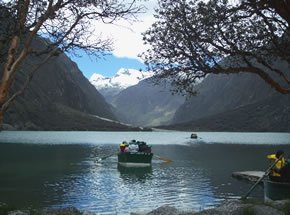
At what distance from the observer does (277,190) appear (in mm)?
26125

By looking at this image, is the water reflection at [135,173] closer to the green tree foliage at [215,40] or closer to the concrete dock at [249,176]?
the concrete dock at [249,176]

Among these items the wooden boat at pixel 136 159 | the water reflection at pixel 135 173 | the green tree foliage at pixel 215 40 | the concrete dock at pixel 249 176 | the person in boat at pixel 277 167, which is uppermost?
the green tree foliage at pixel 215 40

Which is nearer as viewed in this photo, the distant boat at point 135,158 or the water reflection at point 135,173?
the water reflection at point 135,173

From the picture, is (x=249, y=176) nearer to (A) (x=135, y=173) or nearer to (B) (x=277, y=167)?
(A) (x=135, y=173)

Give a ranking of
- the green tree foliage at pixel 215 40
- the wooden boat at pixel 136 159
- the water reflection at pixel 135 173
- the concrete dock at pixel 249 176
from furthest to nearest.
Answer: the wooden boat at pixel 136 159, the water reflection at pixel 135 173, the concrete dock at pixel 249 176, the green tree foliage at pixel 215 40

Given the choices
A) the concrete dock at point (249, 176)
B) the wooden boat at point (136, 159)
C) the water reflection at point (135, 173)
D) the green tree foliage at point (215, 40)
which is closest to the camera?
the green tree foliage at point (215, 40)

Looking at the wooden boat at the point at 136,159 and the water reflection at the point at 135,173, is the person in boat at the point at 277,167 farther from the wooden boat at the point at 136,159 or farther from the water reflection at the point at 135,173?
the wooden boat at the point at 136,159

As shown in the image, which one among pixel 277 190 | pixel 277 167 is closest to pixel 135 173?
pixel 277 167

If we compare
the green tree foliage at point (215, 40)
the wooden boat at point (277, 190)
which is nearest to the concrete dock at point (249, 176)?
the wooden boat at point (277, 190)

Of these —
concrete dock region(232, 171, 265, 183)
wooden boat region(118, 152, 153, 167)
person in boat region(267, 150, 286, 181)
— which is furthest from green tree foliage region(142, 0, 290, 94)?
wooden boat region(118, 152, 153, 167)

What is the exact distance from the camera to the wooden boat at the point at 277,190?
83.7ft

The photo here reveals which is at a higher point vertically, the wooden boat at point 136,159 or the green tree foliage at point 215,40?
the green tree foliage at point 215,40

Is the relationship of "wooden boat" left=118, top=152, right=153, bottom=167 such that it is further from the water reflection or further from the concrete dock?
the concrete dock

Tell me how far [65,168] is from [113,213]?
35.6m
